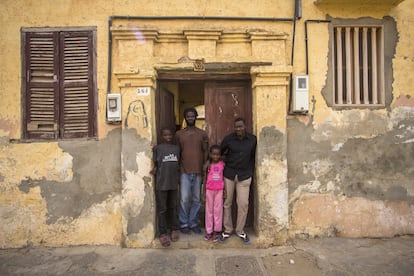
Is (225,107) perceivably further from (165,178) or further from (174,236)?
(174,236)

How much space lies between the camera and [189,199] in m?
4.70

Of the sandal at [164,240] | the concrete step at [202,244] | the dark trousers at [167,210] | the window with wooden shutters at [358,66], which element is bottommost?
the concrete step at [202,244]

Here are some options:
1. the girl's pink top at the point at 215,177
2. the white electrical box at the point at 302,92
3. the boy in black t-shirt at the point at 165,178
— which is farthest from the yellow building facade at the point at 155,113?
the girl's pink top at the point at 215,177

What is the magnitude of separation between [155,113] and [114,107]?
646 millimetres

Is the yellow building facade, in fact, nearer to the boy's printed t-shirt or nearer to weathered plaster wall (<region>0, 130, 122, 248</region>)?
weathered plaster wall (<region>0, 130, 122, 248</region>)

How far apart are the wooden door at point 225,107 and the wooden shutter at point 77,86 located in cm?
187

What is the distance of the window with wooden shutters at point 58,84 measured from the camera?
4.71 metres

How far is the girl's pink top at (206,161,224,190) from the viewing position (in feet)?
14.9

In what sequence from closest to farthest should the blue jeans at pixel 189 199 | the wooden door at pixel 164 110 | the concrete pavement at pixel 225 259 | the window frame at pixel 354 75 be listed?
the concrete pavement at pixel 225 259 < the blue jeans at pixel 189 199 < the window frame at pixel 354 75 < the wooden door at pixel 164 110

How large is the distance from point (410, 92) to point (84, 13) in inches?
207

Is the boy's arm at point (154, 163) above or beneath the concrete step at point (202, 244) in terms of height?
above

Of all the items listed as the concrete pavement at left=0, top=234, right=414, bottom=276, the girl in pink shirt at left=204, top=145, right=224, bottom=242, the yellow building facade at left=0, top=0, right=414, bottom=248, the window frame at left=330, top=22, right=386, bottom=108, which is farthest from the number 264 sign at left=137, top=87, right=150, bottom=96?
the window frame at left=330, top=22, right=386, bottom=108

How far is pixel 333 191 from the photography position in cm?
472

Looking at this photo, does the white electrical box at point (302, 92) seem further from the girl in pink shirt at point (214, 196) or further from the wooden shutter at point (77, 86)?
the wooden shutter at point (77, 86)
